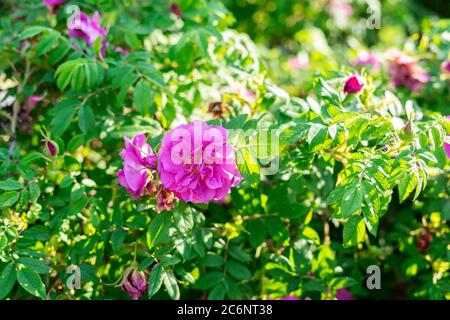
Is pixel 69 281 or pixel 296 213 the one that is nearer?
pixel 69 281

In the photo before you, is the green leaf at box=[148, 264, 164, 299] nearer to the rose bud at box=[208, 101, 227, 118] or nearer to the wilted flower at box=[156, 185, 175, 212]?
the wilted flower at box=[156, 185, 175, 212]

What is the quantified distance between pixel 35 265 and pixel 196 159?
1.40 ft

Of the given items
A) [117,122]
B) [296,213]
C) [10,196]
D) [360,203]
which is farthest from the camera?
[117,122]

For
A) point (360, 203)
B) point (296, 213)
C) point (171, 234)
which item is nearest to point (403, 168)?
point (360, 203)

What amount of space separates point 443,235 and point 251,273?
1.79 ft

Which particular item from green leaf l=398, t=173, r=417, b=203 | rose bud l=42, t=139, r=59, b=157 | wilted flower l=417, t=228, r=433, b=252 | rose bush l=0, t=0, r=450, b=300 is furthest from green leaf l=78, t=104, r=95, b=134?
wilted flower l=417, t=228, r=433, b=252

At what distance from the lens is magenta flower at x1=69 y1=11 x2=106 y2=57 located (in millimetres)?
1843

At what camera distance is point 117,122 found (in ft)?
5.73

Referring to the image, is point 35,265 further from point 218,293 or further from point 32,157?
point 218,293

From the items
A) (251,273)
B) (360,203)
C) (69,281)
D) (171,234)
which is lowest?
(251,273)

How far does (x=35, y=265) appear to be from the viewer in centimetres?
139

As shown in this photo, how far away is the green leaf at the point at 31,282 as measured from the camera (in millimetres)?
1339

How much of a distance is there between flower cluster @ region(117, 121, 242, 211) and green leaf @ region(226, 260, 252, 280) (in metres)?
0.32
